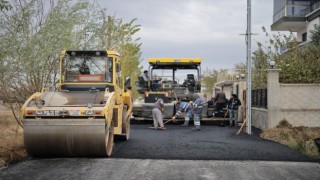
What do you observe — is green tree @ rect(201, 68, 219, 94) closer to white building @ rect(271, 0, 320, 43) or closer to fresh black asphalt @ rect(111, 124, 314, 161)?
white building @ rect(271, 0, 320, 43)

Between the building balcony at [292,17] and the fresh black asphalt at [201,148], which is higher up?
the building balcony at [292,17]

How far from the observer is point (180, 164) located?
9.58 meters

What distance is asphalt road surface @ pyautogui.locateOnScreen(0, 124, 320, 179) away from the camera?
8.54 m

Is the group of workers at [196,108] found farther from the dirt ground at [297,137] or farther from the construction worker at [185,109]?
the dirt ground at [297,137]

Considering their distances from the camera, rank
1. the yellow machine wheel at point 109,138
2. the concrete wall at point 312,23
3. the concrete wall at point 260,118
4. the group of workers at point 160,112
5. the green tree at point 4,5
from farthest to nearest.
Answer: the concrete wall at point 312,23 → the group of workers at point 160,112 → the concrete wall at point 260,118 → the yellow machine wheel at point 109,138 → the green tree at point 4,5

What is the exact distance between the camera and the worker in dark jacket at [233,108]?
19953 mm

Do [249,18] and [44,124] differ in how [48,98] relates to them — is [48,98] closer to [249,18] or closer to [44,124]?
[44,124]

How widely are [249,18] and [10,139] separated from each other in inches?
362

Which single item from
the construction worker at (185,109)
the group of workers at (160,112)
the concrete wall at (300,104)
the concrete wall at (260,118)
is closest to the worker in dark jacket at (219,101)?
the construction worker at (185,109)

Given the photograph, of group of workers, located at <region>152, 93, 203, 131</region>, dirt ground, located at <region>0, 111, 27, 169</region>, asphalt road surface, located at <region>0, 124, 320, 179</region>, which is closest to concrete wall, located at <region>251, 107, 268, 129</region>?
group of workers, located at <region>152, 93, 203, 131</region>

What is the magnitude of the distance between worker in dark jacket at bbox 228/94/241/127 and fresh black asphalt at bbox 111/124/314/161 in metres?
4.26

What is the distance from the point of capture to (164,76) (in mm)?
22172

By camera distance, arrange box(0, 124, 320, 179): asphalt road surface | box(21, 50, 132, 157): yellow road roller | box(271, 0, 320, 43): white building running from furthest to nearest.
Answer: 1. box(271, 0, 320, 43): white building
2. box(21, 50, 132, 157): yellow road roller
3. box(0, 124, 320, 179): asphalt road surface

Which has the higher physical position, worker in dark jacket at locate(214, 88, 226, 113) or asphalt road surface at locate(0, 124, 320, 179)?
worker in dark jacket at locate(214, 88, 226, 113)
